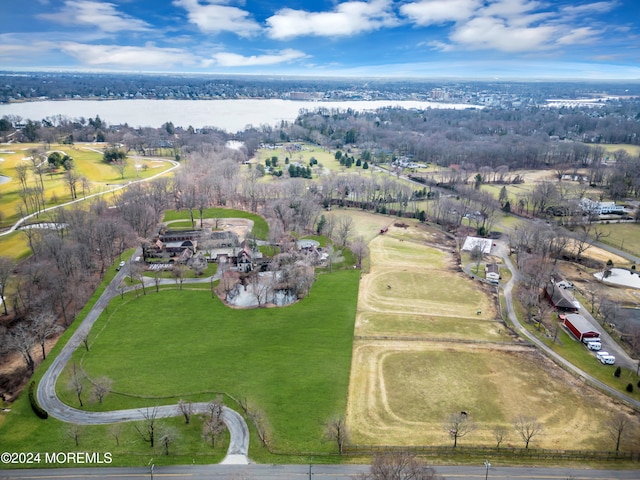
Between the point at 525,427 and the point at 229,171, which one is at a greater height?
the point at 229,171

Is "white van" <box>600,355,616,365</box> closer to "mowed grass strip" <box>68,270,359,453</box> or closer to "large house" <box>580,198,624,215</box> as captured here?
"mowed grass strip" <box>68,270,359,453</box>

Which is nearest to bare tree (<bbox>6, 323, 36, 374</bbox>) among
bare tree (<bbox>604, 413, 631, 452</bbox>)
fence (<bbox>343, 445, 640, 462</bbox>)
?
fence (<bbox>343, 445, 640, 462</bbox>)

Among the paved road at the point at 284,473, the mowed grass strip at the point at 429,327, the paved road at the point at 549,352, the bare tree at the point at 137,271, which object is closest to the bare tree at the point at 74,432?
the paved road at the point at 284,473

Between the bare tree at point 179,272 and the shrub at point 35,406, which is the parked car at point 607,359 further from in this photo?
the shrub at point 35,406

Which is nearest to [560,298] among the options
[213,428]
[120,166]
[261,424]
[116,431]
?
[261,424]

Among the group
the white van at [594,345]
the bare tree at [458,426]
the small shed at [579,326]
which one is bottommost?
the bare tree at [458,426]

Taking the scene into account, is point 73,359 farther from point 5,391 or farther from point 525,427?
point 525,427

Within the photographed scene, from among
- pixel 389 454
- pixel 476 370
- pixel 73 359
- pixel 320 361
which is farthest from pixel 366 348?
pixel 73 359
